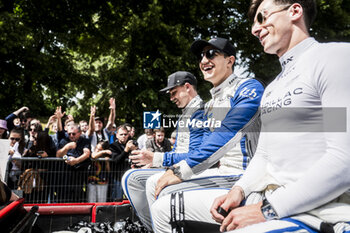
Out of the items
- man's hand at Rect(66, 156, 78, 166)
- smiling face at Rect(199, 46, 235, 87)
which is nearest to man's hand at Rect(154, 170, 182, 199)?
smiling face at Rect(199, 46, 235, 87)

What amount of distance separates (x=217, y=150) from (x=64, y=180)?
15.5 ft

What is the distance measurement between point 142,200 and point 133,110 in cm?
1063

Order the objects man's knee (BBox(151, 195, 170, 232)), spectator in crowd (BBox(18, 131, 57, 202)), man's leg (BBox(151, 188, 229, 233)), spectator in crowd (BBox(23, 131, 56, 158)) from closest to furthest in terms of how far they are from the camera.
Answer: man's leg (BBox(151, 188, 229, 233))
man's knee (BBox(151, 195, 170, 232))
spectator in crowd (BBox(18, 131, 57, 202))
spectator in crowd (BBox(23, 131, 56, 158))

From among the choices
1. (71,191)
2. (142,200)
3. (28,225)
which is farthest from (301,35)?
(71,191)

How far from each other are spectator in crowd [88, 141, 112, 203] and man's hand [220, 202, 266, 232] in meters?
4.89

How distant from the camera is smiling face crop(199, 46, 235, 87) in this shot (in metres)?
2.47

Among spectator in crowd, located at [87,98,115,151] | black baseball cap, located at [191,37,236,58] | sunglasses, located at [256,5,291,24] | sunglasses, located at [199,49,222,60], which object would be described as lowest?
spectator in crowd, located at [87,98,115,151]

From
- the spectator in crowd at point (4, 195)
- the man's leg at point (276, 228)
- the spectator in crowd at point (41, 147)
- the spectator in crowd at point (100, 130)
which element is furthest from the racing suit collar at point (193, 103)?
the spectator in crowd at point (100, 130)

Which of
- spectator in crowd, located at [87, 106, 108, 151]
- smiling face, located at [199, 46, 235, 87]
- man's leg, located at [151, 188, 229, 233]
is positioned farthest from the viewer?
spectator in crowd, located at [87, 106, 108, 151]

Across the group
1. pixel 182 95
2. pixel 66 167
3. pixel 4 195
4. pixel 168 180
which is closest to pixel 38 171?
pixel 66 167

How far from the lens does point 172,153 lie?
2.65 meters

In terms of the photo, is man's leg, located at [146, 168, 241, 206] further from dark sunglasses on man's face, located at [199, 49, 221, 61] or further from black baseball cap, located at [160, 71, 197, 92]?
black baseball cap, located at [160, 71, 197, 92]

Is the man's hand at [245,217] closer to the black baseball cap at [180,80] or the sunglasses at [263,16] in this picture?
the sunglasses at [263,16]

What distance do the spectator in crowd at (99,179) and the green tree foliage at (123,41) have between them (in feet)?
20.6
